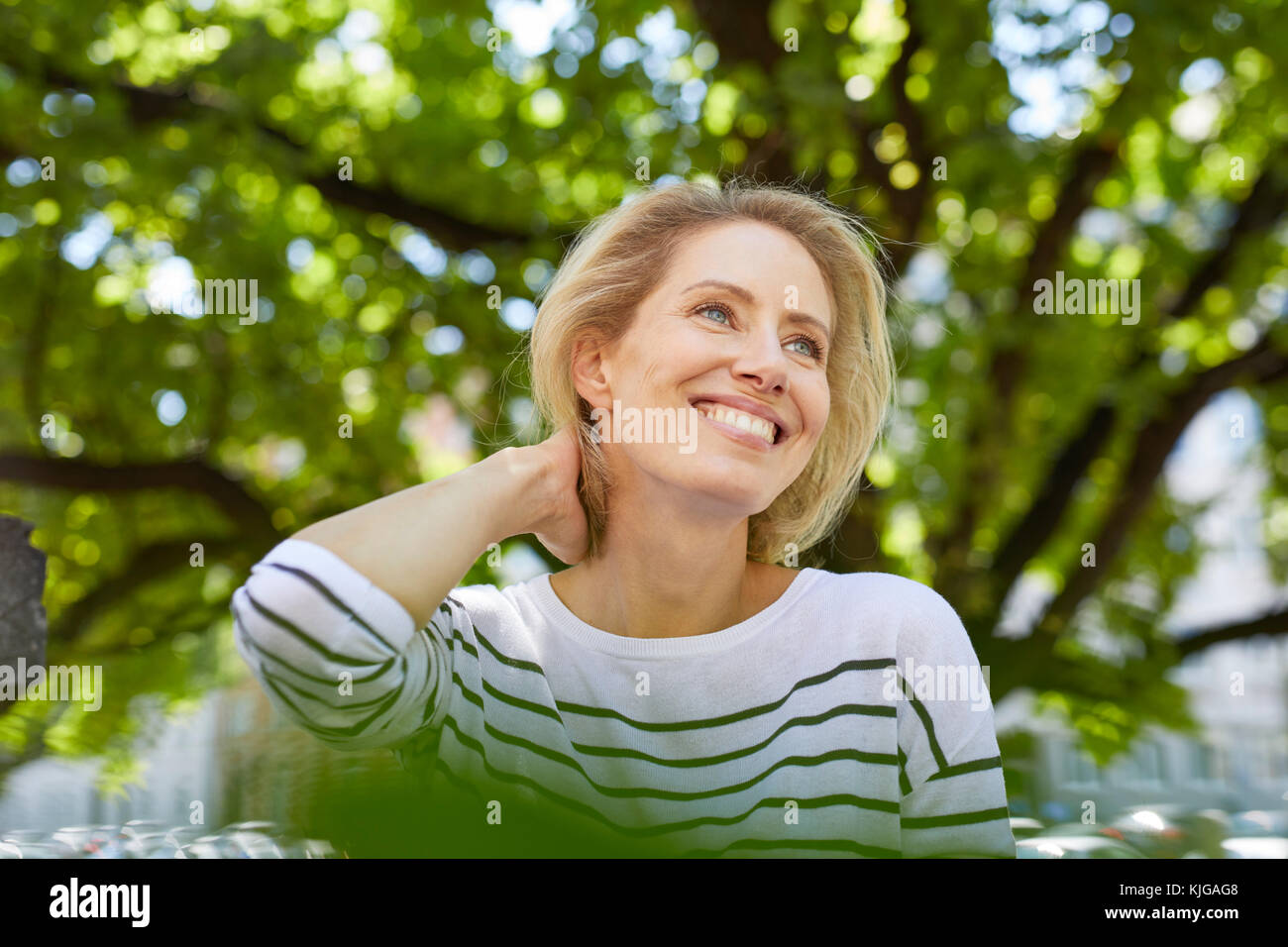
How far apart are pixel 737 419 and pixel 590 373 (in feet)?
1.10

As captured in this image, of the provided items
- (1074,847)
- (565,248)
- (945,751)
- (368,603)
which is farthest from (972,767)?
(565,248)

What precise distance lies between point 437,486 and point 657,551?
16.8 inches

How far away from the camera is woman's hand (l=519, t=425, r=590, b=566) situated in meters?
1.69

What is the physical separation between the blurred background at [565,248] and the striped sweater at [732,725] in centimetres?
74

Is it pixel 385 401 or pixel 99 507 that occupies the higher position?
pixel 385 401

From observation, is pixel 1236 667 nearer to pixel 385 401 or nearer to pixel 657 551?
pixel 385 401

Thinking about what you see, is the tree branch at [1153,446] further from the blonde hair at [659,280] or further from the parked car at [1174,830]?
the blonde hair at [659,280]

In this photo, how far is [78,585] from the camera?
4.86 m

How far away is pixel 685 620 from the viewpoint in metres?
1.75

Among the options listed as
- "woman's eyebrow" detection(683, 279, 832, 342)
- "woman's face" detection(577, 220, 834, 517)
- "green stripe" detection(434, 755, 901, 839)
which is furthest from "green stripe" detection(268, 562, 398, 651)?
"woman's eyebrow" detection(683, 279, 832, 342)

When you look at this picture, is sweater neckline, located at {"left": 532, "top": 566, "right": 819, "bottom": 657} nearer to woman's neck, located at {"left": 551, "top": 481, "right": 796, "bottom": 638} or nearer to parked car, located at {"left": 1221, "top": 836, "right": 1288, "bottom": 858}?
woman's neck, located at {"left": 551, "top": 481, "right": 796, "bottom": 638}

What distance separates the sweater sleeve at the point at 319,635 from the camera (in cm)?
128

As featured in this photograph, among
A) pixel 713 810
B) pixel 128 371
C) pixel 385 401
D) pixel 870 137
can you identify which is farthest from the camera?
Result: pixel 385 401
